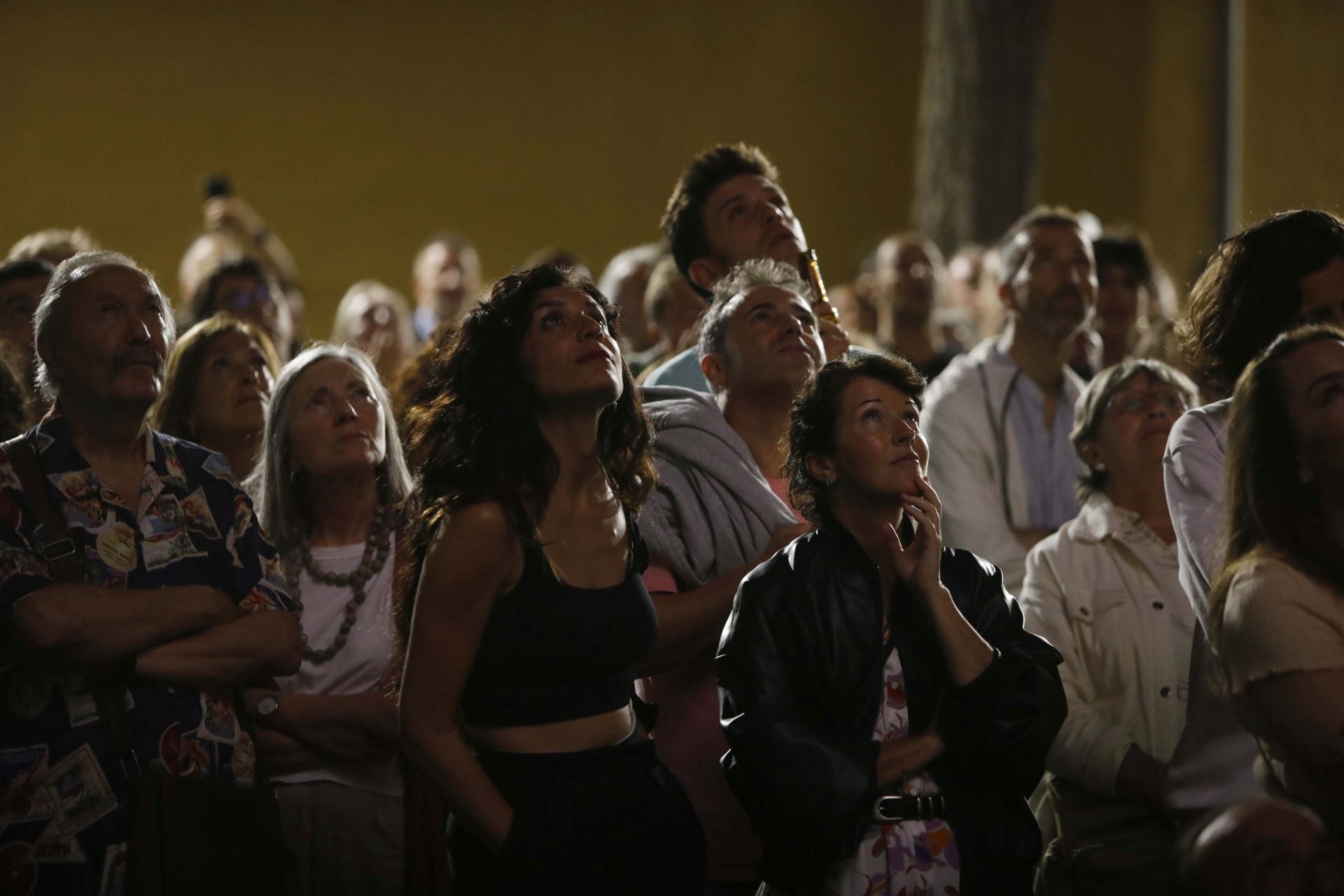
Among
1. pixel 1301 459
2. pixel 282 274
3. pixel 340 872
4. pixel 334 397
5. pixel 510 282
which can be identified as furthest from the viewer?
pixel 282 274

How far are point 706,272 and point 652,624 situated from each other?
5.35 feet

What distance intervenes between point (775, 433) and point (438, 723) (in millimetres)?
1093

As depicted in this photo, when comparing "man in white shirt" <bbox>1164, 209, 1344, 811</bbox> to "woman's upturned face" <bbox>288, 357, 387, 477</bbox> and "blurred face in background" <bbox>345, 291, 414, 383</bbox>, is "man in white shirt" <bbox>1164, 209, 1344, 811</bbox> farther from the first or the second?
"blurred face in background" <bbox>345, 291, 414, 383</bbox>

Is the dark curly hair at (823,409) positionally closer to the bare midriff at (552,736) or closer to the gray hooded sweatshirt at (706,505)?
the gray hooded sweatshirt at (706,505)

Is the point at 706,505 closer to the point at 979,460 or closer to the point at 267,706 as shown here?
the point at 267,706

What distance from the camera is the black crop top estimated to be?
95.5 inches

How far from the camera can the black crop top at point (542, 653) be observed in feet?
7.96

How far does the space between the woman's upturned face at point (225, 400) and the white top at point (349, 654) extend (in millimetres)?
596

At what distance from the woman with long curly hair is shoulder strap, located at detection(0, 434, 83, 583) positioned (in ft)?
1.85

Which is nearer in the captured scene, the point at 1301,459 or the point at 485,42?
the point at 1301,459

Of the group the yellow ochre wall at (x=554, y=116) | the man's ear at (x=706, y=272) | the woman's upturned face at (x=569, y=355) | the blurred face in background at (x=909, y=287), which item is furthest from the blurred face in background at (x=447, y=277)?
the woman's upturned face at (x=569, y=355)

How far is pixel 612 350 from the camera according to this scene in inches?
104

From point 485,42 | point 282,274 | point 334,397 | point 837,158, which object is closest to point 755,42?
point 837,158

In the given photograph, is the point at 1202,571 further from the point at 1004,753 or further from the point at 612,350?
the point at 612,350
